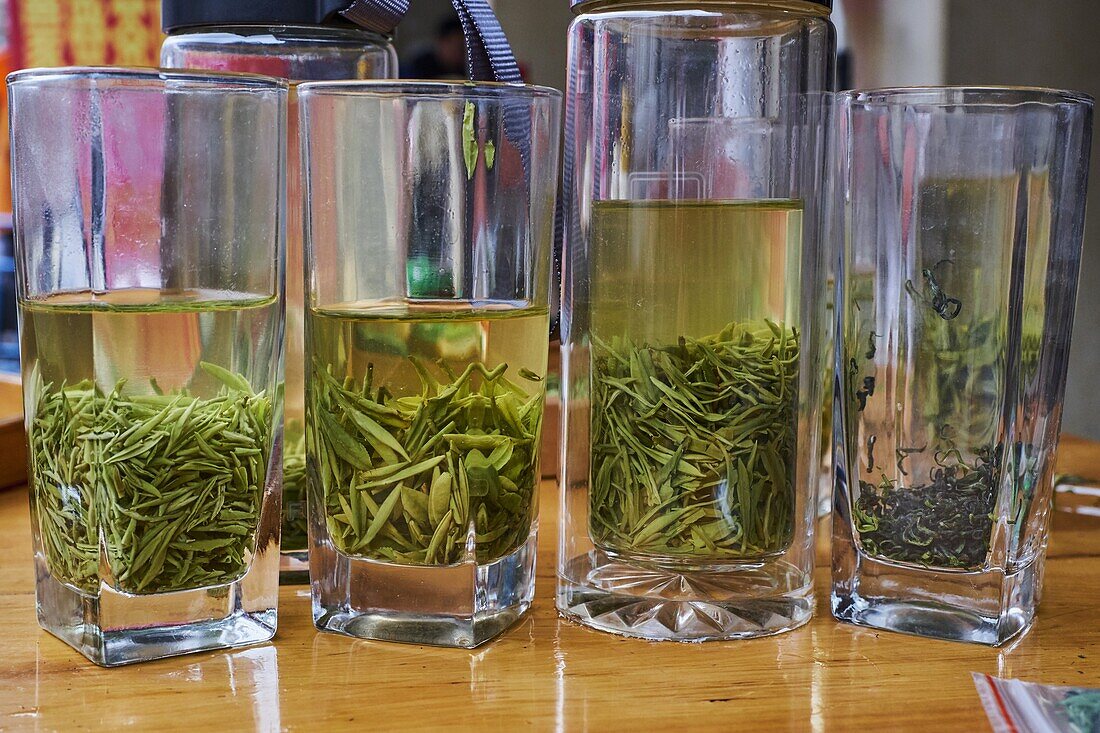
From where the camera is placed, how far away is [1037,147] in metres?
0.52

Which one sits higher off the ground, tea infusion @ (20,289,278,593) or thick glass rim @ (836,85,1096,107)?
thick glass rim @ (836,85,1096,107)

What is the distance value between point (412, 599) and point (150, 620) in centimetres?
11

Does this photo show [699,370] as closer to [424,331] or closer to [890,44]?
[424,331]

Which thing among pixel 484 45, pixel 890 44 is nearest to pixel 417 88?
pixel 484 45

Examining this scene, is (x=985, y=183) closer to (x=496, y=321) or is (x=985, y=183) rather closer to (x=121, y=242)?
(x=496, y=321)

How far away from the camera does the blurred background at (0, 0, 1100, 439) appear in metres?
2.63

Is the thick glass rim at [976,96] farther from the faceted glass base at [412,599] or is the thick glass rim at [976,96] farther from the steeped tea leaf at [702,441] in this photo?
the faceted glass base at [412,599]

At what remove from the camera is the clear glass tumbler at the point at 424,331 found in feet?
1.67

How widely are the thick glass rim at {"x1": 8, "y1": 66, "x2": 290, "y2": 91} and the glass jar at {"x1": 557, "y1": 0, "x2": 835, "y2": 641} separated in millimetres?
165

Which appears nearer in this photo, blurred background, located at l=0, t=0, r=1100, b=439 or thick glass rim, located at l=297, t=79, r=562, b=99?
thick glass rim, located at l=297, t=79, r=562, b=99

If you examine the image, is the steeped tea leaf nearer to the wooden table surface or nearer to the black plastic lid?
the wooden table surface

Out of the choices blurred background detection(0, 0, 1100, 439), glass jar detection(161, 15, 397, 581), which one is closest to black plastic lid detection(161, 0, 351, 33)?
glass jar detection(161, 15, 397, 581)

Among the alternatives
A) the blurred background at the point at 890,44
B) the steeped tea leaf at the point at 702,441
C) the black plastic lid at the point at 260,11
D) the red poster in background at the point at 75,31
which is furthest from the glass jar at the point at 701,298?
the red poster in background at the point at 75,31

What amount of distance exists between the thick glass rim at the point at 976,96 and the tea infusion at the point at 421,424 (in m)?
0.19
